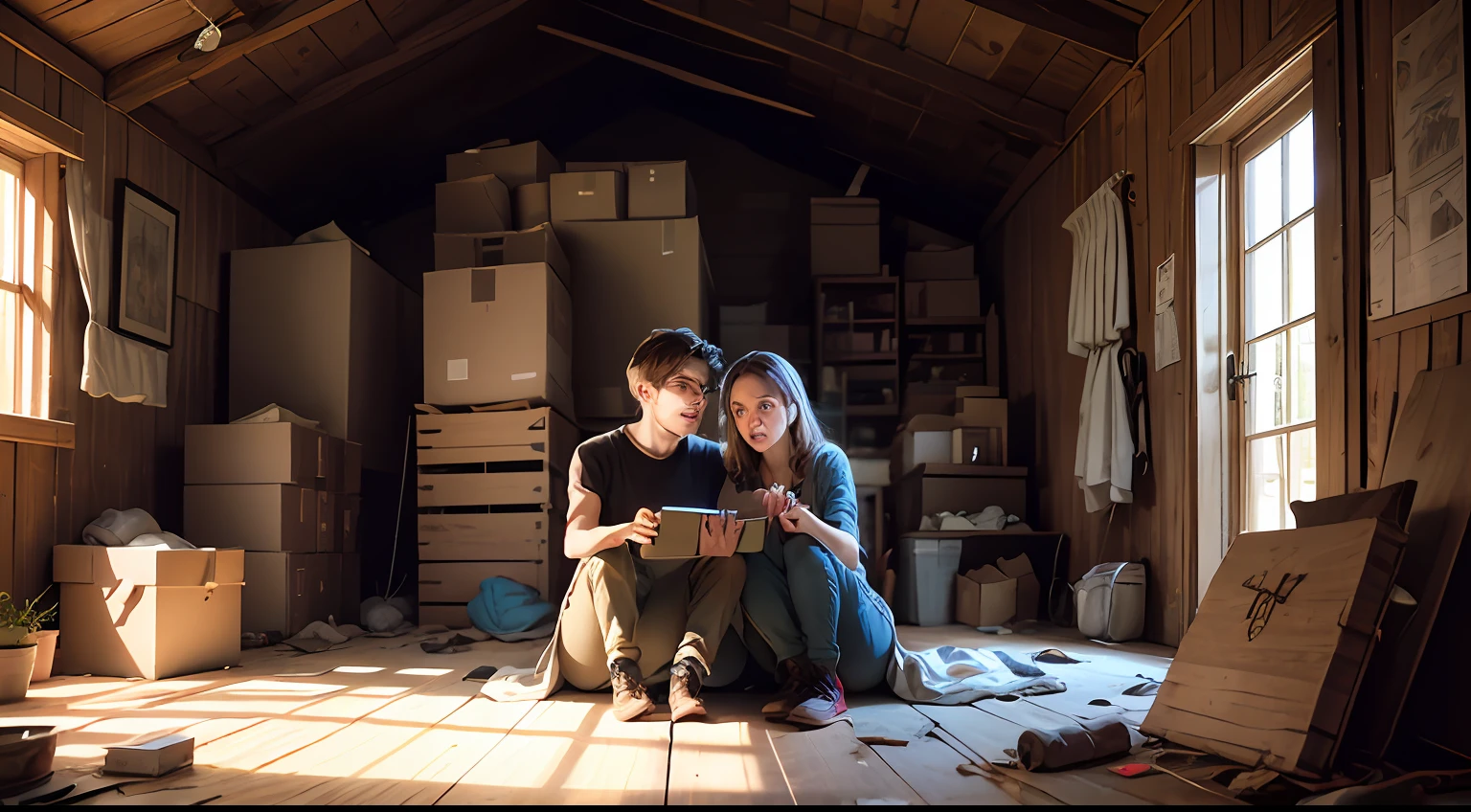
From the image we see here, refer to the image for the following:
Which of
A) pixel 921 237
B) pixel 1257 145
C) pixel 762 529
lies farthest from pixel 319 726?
pixel 921 237

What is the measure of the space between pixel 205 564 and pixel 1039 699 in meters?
2.46

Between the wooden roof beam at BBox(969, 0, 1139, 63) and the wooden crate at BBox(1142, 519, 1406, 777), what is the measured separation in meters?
2.26

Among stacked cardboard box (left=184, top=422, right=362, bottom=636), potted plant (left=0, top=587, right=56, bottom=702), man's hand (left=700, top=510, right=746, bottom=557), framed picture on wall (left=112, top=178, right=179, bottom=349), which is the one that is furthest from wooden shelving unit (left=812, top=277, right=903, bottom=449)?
potted plant (left=0, top=587, right=56, bottom=702)

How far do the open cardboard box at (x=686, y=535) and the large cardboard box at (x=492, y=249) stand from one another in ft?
9.02

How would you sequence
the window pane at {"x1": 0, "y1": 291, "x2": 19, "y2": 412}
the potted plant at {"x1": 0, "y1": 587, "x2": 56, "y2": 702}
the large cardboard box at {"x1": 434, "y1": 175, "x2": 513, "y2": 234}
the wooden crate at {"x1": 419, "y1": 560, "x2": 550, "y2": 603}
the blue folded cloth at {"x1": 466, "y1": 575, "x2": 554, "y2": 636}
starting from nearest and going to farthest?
1. the potted plant at {"x1": 0, "y1": 587, "x2": 56, "y2": 702}
2. the window pane at {"x1": 0, "y1": 291, "x2": 19, "y2": 412}
3. the blue folded cloth at {"x1": 466, "y1": 575, "x2": 554, "y2": 636}
4. the wooden crate at {"x1": 419, "y1": 560, "x2": 550, "y2": 603}
5. the large cardboard box at {"x1": 434, "y1": 175, "x2": 513, "y2": 234}

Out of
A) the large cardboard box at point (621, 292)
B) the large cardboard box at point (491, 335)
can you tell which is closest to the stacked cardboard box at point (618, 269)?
the large cardboard box at point (621, 292)

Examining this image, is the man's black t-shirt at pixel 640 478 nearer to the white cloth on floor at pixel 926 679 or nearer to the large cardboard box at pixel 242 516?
the white cloth on floor at pixel 926 679

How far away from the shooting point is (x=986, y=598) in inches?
168

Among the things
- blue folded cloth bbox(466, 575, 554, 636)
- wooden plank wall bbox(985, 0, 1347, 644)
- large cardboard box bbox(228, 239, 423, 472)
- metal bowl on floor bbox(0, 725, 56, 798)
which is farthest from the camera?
large cardboard box bbox(228, 239, 423, 472)

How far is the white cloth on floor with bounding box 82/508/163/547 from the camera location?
345 centimetres

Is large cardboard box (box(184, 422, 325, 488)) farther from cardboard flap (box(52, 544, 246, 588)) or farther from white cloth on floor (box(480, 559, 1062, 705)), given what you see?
white cloth on floor (box(480, 559, 1062, 705))

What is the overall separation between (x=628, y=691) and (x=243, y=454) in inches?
95.3

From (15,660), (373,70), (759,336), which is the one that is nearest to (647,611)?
(15,660)

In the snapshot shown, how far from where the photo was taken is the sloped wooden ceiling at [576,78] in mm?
3779
